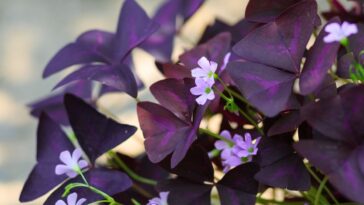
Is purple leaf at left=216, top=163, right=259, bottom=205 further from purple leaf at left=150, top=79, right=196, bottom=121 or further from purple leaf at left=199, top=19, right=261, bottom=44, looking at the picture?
purple leaf at left=199, top=19, right=261, bottom=44

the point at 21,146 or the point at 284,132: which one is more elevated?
the point at 284,132

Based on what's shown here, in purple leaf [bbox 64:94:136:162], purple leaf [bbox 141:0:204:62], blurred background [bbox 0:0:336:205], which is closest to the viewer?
purple leaf [bbox 64:94:136:162]

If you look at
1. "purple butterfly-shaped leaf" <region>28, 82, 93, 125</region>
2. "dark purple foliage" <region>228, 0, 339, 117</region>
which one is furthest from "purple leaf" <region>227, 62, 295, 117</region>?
"purple butterfly-shaped leaf" <region>28, 82, 93, 125</region>

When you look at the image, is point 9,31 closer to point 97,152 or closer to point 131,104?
point 131,104

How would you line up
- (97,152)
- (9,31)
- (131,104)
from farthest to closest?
1. (9,31)
2. (131,104)
3. (97,152)

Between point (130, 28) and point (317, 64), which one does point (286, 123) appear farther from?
point (130, 28)

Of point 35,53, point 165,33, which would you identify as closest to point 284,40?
point 165,33

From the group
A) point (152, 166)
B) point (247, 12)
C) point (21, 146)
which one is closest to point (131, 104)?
point (21, 146)
